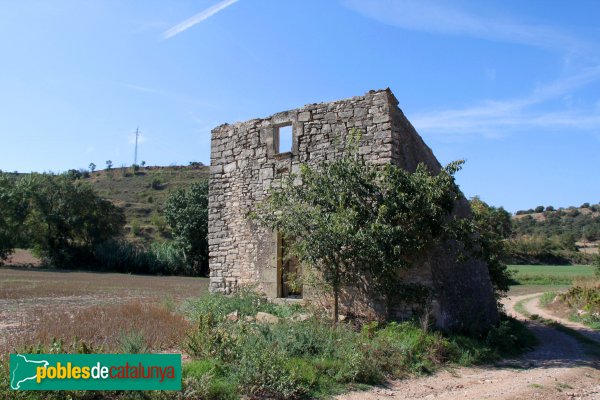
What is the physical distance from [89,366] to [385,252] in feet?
17.6

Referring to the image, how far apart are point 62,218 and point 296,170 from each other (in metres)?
34.9

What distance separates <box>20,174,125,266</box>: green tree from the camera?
1570 inches

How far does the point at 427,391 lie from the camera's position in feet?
22.7

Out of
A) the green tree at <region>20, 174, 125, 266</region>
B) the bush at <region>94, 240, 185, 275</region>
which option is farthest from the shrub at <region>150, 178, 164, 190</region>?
the bush at <region>94, 240, 185, 275</region>

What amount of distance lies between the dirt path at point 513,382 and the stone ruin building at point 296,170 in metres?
1.63

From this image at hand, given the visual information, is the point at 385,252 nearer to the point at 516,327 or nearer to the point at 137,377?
the point at 137,377

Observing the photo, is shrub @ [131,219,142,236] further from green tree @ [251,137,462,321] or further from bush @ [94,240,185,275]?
green tree @ [251,137,462,321]

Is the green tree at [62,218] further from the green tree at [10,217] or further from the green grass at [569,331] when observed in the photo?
the green grass at [569,331]

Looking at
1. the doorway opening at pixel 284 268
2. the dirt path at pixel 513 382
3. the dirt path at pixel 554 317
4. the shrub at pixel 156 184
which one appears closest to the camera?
the dirt path at pixel 513 382

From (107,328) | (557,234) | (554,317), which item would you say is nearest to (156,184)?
(557,234)

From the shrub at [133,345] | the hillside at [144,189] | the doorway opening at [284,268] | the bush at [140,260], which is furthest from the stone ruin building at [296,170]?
the hillside at [144,189]

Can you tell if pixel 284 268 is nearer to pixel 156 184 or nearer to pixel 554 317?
pixel 554 317

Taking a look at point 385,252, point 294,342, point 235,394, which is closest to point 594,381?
point 385,252

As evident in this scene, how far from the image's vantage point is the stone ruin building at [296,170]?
10.4m
